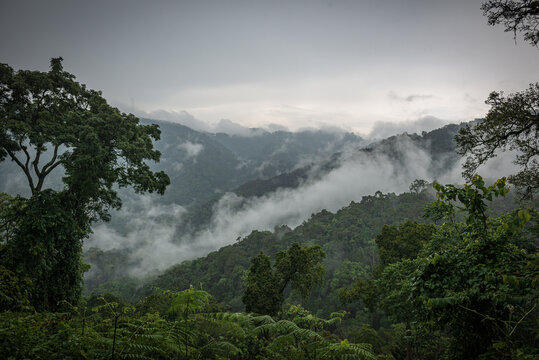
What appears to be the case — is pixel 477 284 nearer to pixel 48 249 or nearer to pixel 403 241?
pixel 48 249

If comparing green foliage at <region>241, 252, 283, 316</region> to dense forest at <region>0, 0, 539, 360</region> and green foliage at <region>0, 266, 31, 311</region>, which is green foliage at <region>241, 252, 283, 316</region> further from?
green foliage at <region>0, 266, 31, 311</region>

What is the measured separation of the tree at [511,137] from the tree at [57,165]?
12.4 meters

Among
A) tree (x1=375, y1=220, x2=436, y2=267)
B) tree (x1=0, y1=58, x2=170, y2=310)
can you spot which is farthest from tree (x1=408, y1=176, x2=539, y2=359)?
tree (x1=375, y1=220, x2=436, y2=267)

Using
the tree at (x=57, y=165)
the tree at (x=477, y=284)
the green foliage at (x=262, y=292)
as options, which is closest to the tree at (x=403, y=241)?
the green foliage at (x=262, y=292)

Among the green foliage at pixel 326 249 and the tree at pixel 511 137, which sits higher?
the tree at pixel 511 137

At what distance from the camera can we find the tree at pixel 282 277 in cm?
1580

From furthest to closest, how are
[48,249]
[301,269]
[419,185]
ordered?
[419,185] < [301,269] < [48,249]

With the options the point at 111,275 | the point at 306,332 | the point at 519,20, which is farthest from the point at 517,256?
the point at 111,275

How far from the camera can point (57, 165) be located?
1043 cm

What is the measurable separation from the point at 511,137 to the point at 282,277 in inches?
558

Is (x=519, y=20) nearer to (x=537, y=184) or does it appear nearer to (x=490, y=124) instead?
(x=490, y=124)

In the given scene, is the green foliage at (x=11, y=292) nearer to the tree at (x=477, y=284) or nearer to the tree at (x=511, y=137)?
the tree at (x=477, y=284)

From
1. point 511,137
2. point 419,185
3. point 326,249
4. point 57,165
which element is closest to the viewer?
point 511,137

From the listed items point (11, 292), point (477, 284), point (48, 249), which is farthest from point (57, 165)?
point (477, 284)
